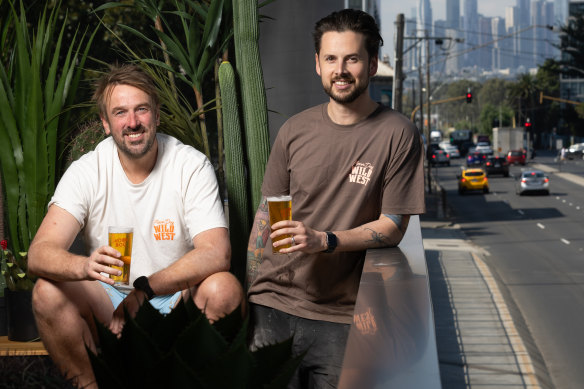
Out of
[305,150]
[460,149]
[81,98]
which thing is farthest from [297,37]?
[460,149]

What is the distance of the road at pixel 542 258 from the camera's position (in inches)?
758

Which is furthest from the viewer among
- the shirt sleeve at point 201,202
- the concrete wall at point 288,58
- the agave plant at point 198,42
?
the concrete wall at point 288,58

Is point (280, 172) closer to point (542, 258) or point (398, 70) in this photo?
point (398, 70)

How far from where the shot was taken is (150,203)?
3387mm

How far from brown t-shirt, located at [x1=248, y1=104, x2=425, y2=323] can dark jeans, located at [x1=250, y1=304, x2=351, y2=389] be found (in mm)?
40

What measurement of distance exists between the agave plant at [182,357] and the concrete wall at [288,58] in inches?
176

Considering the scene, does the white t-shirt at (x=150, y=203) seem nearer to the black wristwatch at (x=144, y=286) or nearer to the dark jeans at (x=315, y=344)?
the black wristwatch at (x=144, y=286)

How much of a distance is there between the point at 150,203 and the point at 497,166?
6743cm

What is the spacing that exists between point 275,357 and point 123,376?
0.31 meters

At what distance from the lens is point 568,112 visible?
11675 cm

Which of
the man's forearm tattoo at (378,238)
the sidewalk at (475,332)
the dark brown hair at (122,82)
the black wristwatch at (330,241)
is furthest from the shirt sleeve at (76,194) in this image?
the sidewalk at (475,332)

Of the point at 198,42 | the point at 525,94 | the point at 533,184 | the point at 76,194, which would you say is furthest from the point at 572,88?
the point at 76,194

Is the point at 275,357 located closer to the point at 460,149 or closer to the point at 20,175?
the point at 20,175

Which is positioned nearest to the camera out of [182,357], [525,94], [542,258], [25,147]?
[182,357]
